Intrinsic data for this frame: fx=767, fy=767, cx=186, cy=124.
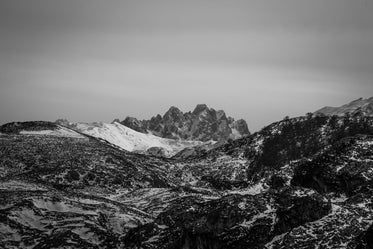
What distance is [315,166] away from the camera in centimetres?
17262

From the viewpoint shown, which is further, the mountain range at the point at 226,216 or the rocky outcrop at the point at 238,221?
the rocky outcrop at the point at 238,221

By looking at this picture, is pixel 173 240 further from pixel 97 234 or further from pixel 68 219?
pixel 68 219

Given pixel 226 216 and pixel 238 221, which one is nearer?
pixel 238 221

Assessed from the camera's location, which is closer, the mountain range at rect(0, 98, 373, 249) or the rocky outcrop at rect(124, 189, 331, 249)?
the mountain range at rect(0, 98, 373, 249)

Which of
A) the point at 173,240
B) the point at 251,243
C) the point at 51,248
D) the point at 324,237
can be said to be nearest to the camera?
the point at 324,237

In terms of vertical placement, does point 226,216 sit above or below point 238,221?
above

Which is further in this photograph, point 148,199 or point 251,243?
point 148,199

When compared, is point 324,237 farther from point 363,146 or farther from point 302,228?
point 363,146

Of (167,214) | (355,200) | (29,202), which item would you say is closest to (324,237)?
(355,200)

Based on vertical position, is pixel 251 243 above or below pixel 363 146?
below

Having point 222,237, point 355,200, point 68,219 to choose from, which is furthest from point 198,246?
point 68,219

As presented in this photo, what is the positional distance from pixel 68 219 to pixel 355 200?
5877 centimetres

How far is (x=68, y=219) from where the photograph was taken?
15250 centimetres

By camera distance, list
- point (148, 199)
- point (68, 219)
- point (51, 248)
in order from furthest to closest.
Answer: point (148, 199) < point (68, 219) < point (51, 248)
